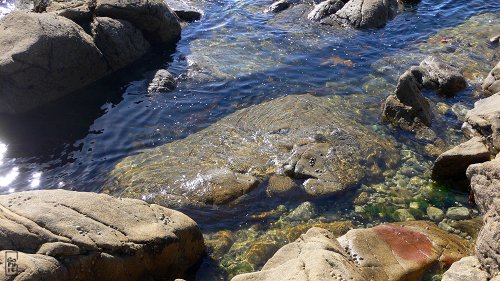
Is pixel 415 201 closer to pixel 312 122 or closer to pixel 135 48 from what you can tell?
pixel 312 122

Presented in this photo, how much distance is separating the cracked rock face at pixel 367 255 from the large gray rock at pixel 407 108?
14.5 ft

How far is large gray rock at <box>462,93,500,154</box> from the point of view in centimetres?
1103

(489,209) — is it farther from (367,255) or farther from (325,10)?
(325,10)

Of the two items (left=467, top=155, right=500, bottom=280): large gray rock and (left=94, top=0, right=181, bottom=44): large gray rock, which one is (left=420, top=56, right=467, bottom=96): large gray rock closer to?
(left=467, top=155, right=500, bottom=280): large gray rock

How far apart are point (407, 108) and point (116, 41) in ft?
33.3

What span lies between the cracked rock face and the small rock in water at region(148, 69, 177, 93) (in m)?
8.77

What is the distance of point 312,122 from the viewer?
13312 millimetres

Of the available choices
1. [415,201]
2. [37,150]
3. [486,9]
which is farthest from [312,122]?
[486,9]

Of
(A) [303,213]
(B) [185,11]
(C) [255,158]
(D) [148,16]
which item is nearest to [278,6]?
(B) [185,11]

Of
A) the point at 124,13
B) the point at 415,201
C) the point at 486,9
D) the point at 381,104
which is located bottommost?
the point at 415,201

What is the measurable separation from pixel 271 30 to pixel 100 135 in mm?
9543

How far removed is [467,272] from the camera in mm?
7055

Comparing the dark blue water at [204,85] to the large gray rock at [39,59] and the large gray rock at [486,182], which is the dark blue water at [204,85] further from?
the large gray rock at [486,182]

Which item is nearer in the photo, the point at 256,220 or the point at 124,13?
the point at 256,220
